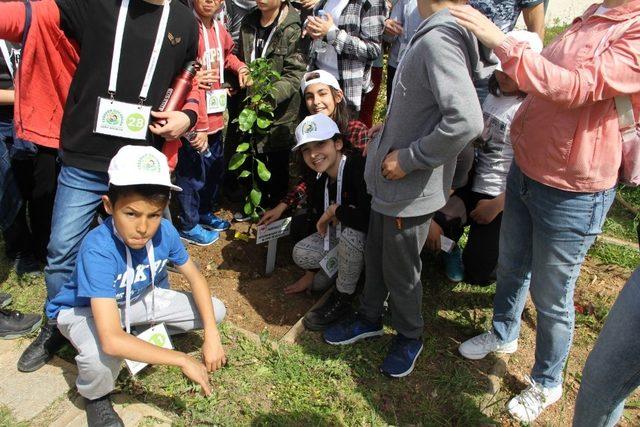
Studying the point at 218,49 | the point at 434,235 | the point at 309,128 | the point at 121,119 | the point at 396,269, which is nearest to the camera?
the point at 121,119

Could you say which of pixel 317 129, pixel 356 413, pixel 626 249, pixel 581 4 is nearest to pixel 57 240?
pixel 317 129

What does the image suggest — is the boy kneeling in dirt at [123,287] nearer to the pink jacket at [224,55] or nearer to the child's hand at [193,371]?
the child's hand at [193,371]

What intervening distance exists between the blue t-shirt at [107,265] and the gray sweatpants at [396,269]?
0.99 metres

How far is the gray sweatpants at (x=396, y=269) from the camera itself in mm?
2318

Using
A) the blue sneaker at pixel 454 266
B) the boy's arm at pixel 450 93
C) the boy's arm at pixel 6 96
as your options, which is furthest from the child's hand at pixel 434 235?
the boy's arm at pixel 6 96

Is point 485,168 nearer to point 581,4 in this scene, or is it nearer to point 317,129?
point 317,129

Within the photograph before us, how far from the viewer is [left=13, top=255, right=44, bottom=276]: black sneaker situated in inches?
133

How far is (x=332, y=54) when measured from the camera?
12.2 feet

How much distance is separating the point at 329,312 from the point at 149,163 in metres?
1.49

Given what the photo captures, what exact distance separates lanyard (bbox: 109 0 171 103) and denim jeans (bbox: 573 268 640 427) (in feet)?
7.14

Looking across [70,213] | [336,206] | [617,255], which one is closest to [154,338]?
[70,213]

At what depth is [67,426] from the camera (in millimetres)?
2258

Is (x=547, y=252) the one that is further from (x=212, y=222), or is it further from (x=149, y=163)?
(x=212, y=222)

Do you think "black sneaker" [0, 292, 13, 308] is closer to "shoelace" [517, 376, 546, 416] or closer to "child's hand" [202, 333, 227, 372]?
"child's hand" [202, 333, 227, 372]
